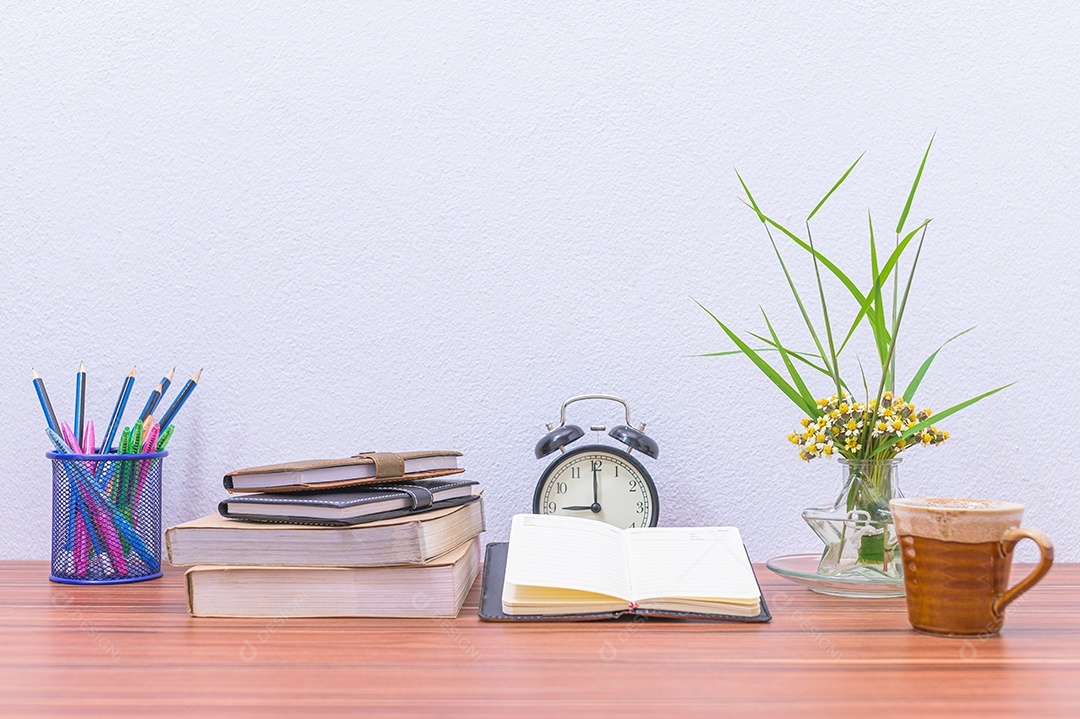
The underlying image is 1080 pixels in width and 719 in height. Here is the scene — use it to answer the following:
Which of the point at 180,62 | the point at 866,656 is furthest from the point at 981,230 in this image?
the point at 180,62

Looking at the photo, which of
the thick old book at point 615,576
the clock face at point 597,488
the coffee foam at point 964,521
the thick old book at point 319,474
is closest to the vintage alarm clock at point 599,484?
the clock face at point 597,488

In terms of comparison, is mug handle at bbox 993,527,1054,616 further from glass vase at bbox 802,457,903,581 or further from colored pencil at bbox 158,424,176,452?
colored pencil at bbox 158,424,176,452

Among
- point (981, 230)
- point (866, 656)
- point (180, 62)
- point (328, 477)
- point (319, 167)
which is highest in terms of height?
point (180, 62)

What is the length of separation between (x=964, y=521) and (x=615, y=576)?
1.00ft

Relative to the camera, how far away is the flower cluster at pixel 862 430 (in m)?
0.89

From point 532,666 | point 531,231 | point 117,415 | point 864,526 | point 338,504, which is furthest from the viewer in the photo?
point 531,231

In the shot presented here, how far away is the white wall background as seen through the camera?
1.10 metres

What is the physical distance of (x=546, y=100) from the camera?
1.13 metres

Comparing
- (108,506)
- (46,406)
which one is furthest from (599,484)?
(46,406)

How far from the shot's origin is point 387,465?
2.82ft

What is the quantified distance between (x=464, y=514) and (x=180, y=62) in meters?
0.74

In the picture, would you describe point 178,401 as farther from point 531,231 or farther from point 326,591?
point 531,231

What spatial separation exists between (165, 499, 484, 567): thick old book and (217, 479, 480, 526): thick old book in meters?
0.01

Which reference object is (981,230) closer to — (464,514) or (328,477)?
(464,514)
